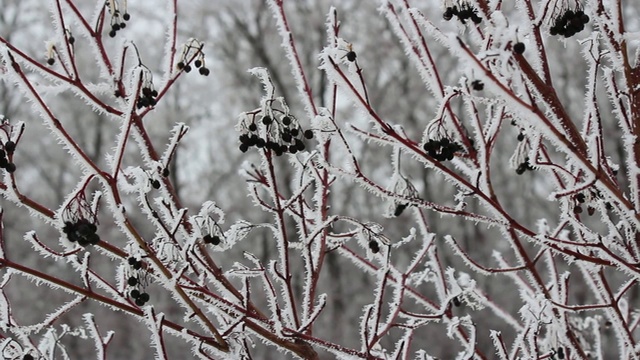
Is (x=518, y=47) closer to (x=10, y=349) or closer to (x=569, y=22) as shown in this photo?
(x=569, y=22)

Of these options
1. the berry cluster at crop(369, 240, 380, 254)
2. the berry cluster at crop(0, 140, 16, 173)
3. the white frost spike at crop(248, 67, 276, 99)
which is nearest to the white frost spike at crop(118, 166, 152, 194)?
the berry cluster at crop(0, 140, 16, 173)

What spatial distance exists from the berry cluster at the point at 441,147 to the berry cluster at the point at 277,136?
0.34m

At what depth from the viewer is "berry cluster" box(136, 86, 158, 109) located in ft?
6.98

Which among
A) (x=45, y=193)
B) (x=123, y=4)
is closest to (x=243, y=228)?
(x=123, y=4)

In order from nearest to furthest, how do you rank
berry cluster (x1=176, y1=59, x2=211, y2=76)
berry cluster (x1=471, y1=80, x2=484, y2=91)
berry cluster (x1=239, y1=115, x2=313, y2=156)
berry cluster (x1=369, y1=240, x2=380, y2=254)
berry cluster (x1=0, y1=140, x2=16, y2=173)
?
Result: berry cluster (x1=471, y1=80, x2=484, y2=91) < berry cluster (x1=0, y1=140, x2=16, y2=173) < berry cluster (x1=239, y1=115, x2=313, y2=156) < berry cluster (x1=369, y1=240, x2=380, y2=254) < berry cluster (x1=176, y1=59, x2=211, y2=76)

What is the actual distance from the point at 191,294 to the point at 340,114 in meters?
16.5

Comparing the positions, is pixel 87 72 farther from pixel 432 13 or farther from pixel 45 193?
pixel 432 13

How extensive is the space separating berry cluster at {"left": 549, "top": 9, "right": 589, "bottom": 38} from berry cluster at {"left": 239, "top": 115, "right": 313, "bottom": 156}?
0.75 meters

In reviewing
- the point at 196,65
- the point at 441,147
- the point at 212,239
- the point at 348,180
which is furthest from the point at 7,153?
the point at 441,147

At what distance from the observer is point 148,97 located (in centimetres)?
213

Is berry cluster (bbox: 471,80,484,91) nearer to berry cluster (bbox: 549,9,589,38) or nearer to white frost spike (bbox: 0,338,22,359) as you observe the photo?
berry cluster (bbox: 549,9,589,38)

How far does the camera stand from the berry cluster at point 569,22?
184cm

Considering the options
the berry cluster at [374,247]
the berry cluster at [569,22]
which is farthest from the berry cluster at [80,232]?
the berry cluster at [569,22]

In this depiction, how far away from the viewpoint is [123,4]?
2.44 m
